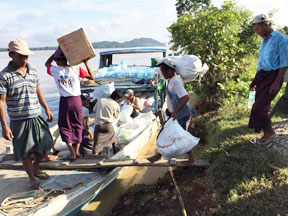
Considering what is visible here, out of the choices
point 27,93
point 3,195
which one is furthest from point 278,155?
point 3,195

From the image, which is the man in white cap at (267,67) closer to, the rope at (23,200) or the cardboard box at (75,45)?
the cardboard box at (75,45)

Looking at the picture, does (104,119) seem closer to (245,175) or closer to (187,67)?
(187,67)

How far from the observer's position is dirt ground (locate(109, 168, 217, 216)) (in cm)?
298

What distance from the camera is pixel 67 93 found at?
128 inches

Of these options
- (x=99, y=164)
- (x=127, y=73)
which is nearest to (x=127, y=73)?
(x=127, y=73)

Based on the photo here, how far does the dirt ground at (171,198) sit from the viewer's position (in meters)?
2.98

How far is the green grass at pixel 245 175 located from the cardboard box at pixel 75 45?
84.0 inches

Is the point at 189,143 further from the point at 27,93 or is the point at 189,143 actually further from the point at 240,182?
the point at 27,93

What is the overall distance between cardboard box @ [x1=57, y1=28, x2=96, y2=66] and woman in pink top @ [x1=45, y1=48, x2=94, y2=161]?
10 centimetres

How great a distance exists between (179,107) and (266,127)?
46.8 inches

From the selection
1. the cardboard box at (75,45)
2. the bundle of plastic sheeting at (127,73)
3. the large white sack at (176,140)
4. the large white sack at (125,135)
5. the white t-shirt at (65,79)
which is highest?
the cardboard box at (75,45)

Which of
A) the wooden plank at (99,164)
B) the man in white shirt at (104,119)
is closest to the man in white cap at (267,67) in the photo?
the wooden plank at (99,164)

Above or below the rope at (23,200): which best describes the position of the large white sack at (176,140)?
above

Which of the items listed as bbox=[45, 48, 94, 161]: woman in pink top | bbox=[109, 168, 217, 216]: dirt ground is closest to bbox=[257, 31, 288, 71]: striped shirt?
bbox=[109, 168, 217, 216]: dirt ground
